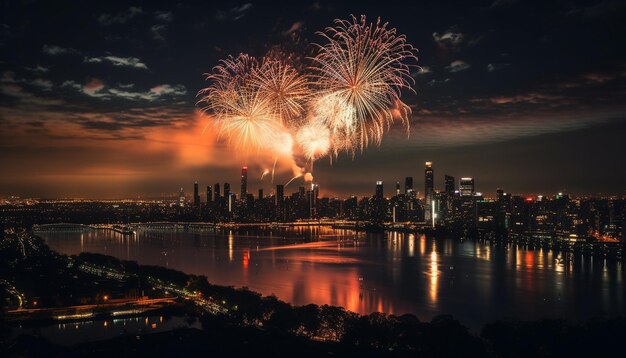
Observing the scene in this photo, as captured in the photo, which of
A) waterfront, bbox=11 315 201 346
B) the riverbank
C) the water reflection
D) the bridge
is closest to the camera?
the riverbank

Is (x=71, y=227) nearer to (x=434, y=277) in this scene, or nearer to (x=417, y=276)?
(x=417, y=276)

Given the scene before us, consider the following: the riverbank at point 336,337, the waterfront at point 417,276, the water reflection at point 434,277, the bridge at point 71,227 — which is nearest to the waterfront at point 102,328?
the riverbank at point 336,337

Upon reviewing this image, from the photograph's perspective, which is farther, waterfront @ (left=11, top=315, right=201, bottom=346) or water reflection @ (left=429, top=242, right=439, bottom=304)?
water reflection @ (left=429, top=242, right=439, bottom=304)

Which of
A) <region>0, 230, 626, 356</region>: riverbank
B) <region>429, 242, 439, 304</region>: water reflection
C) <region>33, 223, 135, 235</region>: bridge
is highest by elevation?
<region>0, 230, 626, 356</region>: riverbank

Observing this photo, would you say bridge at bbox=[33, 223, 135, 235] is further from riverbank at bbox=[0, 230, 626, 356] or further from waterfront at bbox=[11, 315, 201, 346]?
riverbank at bbox=[0, 230, 626, 356]

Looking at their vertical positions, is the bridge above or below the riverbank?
below

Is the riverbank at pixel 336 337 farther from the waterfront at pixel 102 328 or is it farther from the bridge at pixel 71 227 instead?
the bridge at pixel 71 227

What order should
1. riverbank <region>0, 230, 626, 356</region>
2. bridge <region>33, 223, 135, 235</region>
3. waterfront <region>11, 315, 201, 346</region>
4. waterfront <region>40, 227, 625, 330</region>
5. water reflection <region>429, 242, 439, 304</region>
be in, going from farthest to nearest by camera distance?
bridge <region>33, 223, 135, 235</region>, water reflection <region>429, 242, 439, 304</region>, waterfront <region>40, 227, 625, 330</region>, waterfront <region>11, 315, 201, 346</region>, riverbank <region>0, 230, 626, 356</region>

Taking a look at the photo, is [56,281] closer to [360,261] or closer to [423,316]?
[423,316]

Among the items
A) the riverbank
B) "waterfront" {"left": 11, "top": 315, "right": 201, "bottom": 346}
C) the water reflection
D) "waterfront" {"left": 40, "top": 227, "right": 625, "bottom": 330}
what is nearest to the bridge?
"waterfront" {"left": 40, "top": 227, "right": 625, "bottom": 330}

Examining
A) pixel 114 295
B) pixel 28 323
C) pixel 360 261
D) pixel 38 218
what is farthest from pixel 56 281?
Result: pixel 38 218
